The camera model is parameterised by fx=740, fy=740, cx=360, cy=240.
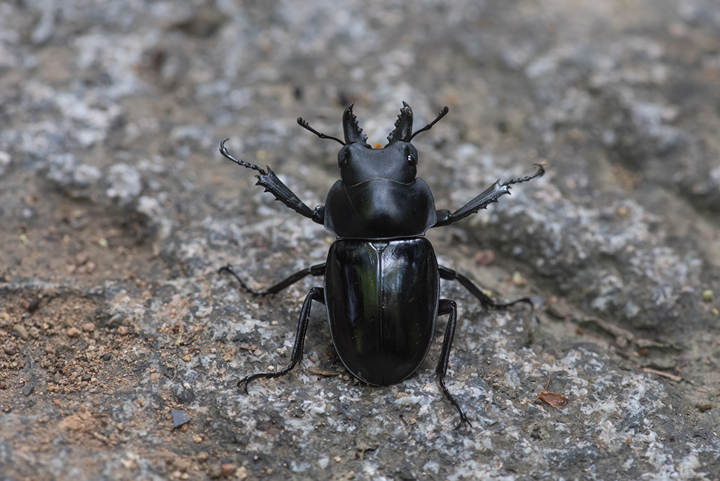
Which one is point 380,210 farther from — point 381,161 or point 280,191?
point 280,191

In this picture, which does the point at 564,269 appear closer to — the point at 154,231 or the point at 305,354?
the point at 305,354

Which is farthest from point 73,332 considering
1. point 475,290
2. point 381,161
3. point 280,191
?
point 475,290

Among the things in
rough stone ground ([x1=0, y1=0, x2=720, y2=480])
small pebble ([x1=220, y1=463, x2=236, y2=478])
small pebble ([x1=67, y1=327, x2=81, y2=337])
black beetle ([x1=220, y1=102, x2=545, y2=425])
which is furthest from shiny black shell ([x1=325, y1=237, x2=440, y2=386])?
small pebble ([x1=67, y1=327, x2=81, y2=337])

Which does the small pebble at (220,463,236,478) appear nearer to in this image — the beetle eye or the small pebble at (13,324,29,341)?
the small pebble at (13,324,29,341)

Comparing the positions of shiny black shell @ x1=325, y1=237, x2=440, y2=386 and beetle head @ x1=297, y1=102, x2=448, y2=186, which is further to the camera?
beetle head @ x1=297, y1=102, x2=448, y2=186

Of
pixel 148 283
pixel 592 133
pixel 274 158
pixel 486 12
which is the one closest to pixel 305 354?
pixel 148 283

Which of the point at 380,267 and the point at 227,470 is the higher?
the point at 380,267
